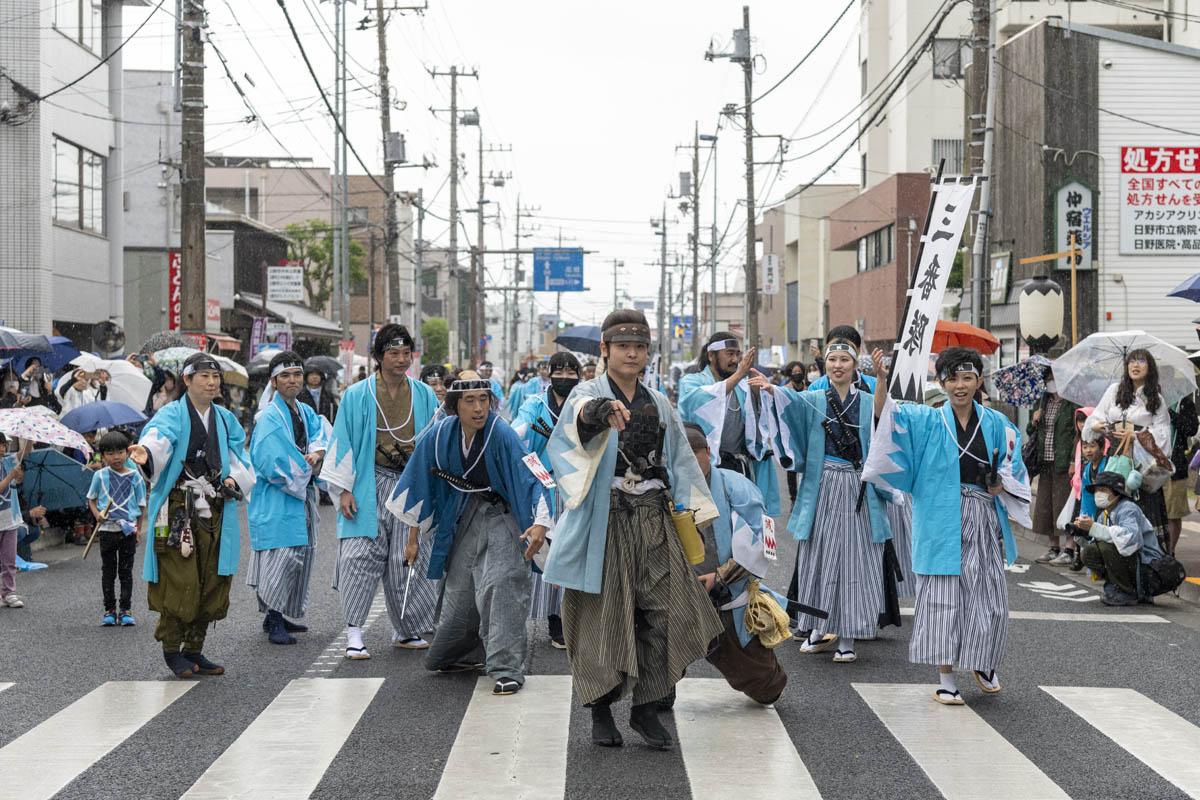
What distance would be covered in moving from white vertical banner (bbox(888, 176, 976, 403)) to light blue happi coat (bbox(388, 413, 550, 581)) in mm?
2018

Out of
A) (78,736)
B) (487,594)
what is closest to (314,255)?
(487,594)

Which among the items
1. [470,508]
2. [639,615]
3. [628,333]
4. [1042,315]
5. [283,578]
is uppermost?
[1042,315]

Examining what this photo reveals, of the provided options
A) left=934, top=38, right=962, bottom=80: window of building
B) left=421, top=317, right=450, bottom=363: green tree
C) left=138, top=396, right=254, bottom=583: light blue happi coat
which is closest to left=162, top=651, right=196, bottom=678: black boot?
left=138, top=396, right=254, bottom=583: light blue happi coat

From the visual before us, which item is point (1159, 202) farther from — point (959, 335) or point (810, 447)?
point (810, 447)

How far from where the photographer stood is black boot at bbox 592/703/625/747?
5824 mm

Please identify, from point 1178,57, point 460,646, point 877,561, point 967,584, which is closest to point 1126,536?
point 877,561

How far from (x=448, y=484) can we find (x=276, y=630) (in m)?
1.91

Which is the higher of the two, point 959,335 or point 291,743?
point 959,335

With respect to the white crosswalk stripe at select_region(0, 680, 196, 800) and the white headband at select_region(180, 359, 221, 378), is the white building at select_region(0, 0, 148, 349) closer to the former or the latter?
the white headband at select_region(180, 359, 221, 378)

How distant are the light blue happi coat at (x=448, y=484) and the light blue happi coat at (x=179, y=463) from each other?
1053 millimetres

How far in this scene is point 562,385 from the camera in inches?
375

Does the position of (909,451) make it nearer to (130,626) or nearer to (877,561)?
(877,561)

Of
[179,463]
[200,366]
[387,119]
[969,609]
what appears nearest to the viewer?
[969,609]

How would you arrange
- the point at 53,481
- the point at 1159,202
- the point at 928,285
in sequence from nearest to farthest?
the point at 928,285 → the point at 53,481 → the point at 1159,202
